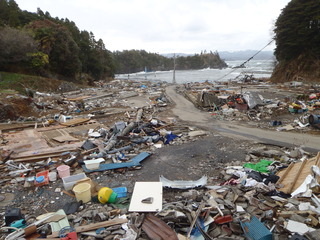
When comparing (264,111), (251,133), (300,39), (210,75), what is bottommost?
(251,133)

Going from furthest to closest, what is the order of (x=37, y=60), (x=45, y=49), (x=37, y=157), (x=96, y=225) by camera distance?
1. (x=45, y=49)
2. (x=37, y=60)
3. (x=37, y=157)
4. (x=96, y=225)

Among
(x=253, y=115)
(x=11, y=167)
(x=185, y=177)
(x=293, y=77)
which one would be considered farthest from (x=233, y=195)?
(x=293, y=77)

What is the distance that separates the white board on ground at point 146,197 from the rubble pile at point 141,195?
23mm

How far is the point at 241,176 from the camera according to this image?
6.02m

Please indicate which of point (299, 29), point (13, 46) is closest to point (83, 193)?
point (13, 46)

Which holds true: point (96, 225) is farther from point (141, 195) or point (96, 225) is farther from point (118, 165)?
point (118, 165)

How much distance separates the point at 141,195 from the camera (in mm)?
4910

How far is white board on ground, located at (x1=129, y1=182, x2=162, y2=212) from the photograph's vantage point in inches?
176

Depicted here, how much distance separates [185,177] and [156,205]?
6.89ft

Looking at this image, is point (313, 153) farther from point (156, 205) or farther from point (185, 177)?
point (156, 205)

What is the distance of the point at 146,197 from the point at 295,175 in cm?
374

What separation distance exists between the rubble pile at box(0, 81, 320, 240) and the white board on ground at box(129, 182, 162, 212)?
0.02 metres

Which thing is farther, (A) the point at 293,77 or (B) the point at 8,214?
(A) the point at 293,77

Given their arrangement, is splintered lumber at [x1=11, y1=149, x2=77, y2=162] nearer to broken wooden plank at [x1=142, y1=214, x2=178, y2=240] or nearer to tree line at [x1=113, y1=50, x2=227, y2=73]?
broken wooden plank at [x1=142, y1=214, x2=178, y2=240]
